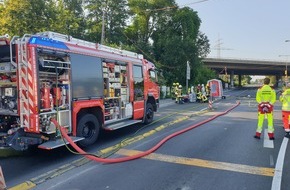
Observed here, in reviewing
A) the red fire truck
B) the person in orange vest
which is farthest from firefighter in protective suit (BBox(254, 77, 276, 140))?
the red fire truck

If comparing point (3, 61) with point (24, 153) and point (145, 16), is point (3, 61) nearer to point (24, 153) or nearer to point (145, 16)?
point (24, 153)

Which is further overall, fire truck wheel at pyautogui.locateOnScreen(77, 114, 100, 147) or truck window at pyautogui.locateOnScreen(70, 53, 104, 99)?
fire truck wheel at pyautogui.locateOnScreen(77, 114, 100, 147)

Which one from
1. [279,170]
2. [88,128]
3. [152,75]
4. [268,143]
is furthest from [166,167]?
[152,75]

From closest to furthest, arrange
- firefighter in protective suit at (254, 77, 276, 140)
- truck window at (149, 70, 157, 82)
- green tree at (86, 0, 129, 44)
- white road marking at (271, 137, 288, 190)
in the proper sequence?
white road marking at (271, 137, 288, 190)
firefighter in protective suit at (254, 77, 276, 140)
truck window at (149, 70, 157, 82)
green tree at (86, 0, 129, 44)

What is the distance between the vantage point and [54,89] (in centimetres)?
701

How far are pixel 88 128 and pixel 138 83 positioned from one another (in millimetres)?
3231

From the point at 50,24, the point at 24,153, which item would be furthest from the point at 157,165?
the point at 50,24

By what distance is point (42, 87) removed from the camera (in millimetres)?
6723

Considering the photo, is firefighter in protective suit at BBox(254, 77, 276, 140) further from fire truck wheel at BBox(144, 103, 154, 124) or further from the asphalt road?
fire truck wheel at BBox(144, 103, 154, 124)

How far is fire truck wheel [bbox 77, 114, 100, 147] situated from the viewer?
25.4 ft

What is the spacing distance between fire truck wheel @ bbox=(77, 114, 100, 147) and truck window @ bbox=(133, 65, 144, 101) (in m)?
2.67

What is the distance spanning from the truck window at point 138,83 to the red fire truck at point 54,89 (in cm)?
112

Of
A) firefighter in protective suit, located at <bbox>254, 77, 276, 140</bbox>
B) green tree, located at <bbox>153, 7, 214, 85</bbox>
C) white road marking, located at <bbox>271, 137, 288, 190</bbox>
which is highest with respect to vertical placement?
green tree, located at <bbox>153, 7, 214, 85</bbox>

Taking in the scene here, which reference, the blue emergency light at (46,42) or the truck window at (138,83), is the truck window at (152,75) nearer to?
the truck window at (138,83)
